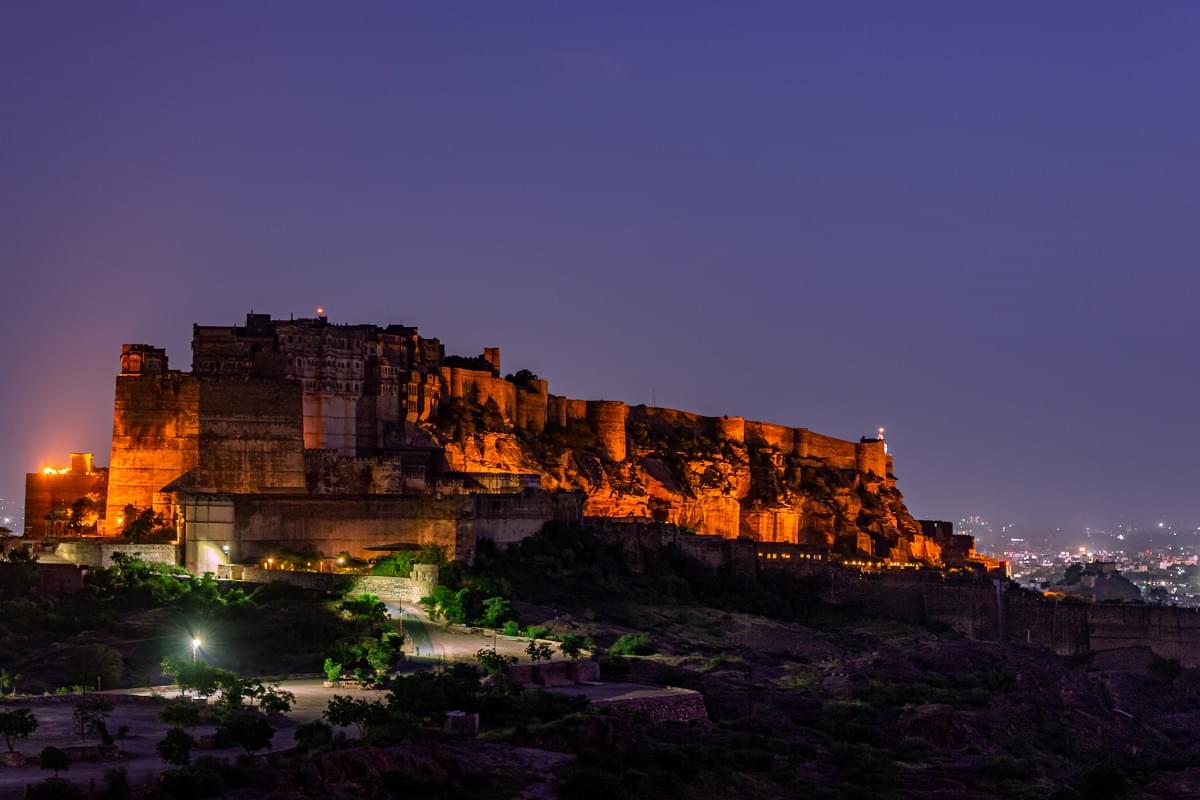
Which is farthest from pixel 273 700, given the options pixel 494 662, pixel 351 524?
pixel 351 524

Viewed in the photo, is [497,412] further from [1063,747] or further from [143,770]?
[143,770]

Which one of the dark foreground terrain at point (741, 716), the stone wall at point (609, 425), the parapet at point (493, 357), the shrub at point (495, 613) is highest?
the parapet at point (493, 357)

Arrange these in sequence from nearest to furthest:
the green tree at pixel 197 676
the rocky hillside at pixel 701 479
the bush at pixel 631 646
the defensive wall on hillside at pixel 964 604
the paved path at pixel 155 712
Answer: the paved path at pixel 155 712
the green tree at pixel 197 676
the bush at pixel 631 646
the defensive wall on hillside at pixel 964 604
the rocky hillside at pixel 701 479

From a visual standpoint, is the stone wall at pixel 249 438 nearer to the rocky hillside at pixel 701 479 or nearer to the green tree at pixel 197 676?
the rocky hillside at pixel 701 479

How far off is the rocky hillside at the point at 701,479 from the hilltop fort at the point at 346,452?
0.16 m

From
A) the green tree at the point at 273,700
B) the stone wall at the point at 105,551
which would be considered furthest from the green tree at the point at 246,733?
the stone wall at the point at 105,551

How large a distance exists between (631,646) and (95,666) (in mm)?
16212

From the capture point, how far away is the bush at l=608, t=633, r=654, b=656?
50.3 meters

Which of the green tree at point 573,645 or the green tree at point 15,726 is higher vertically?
the green tree at point 573,645

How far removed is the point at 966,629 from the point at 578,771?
40.7 meters

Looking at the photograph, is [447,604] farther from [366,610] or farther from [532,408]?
[532,408]

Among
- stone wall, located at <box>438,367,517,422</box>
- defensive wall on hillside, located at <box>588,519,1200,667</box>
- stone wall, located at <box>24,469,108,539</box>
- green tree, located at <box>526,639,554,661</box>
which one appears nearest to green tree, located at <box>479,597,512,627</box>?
green tree, located at <box>526,639,554,661</box>

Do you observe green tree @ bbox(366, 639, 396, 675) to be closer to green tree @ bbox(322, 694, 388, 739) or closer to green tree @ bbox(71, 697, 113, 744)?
green tree @ bbox(322, 694, 388, 739)

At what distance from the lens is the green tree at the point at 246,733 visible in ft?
107
